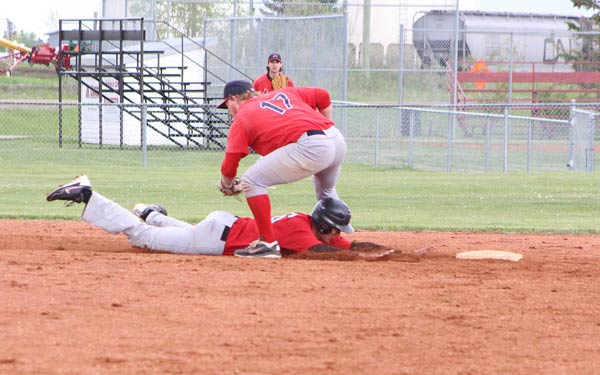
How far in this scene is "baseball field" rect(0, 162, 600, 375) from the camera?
475cm

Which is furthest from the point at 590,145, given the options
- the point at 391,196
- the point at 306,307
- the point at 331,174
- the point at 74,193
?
the point at 306,307

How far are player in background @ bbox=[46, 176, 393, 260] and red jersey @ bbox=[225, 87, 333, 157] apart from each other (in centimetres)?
60

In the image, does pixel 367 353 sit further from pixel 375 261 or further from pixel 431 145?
pixel 431 145

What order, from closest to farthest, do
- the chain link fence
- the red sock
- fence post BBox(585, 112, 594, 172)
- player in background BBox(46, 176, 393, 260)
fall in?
1. the red sock
2. player in background BBox(46, 176, 393, 260)
3. fence post BBox(585, 112, 594, 172)
4. the chain link fence

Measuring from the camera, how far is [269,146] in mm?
7996

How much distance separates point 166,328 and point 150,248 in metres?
3.16

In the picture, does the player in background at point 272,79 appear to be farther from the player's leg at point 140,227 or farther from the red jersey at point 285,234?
the red jersey at point 285,234

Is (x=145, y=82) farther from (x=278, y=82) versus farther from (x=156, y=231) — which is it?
(x=156, y=231)

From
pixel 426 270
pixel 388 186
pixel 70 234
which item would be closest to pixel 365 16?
pixel 388 186

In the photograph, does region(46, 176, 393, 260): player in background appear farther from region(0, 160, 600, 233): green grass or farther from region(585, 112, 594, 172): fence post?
region(585, 112, 594, 172): fence post

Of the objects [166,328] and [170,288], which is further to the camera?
[170,288]

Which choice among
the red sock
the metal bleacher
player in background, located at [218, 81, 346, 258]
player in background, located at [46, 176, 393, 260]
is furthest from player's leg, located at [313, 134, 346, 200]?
the metal bleacher

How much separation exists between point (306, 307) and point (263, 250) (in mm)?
1968

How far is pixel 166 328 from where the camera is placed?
5277 mm
